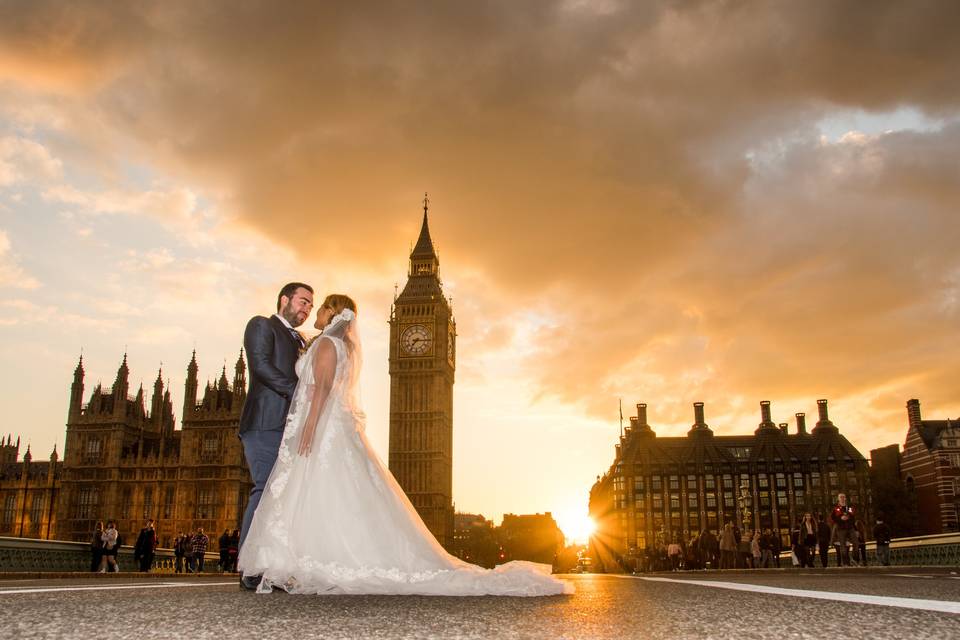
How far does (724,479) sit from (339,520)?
78079mm

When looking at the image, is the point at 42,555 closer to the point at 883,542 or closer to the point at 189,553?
the point at 189,553

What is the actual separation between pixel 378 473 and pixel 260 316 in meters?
1.53

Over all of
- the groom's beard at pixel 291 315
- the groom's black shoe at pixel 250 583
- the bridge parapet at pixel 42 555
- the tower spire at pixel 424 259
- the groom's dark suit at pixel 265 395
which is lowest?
the bridge parapet at pixel 42 555

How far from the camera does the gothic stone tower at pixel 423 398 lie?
75750mm

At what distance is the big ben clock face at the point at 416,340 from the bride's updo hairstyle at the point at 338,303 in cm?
7315

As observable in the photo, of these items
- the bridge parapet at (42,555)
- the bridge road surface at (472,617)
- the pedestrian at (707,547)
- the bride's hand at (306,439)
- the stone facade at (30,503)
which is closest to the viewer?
the bridge road surface at (472,617)

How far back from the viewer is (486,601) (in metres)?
3.73

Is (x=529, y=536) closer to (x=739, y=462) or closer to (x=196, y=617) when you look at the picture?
(x=739, y=462)

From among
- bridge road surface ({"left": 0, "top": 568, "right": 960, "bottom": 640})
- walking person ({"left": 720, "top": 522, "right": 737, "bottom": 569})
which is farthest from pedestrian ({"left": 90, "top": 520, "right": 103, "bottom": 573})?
walking person ({"left": 720, "top": 522, "right": 737, "bottom": 569})

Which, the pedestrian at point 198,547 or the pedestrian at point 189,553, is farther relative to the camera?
the pedestrian at point 189,553

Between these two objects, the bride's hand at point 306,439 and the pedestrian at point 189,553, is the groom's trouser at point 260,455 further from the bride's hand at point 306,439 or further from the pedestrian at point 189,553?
the pedestrian at point 189,553

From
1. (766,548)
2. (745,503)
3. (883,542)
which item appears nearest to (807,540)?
(883,542)

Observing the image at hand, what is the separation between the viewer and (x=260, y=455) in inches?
223

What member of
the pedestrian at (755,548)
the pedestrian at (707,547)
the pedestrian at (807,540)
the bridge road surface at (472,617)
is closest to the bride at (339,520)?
the bridge road surface at (472,617)
